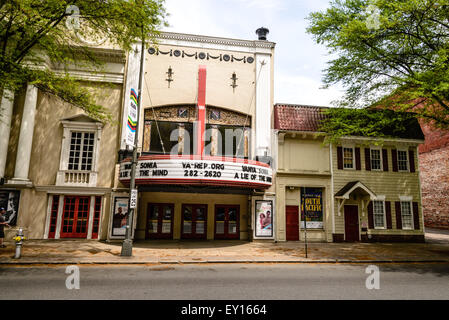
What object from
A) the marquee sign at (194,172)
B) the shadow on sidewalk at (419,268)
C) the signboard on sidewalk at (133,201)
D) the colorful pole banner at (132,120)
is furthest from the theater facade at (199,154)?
the shadow on sidewalk at (419,268)

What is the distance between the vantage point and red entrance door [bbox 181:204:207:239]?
17.9 meters

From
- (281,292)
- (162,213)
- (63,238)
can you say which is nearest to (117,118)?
(162,213)

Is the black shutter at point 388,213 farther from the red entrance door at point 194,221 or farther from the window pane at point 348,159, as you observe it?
the red entrance door at point 194,221

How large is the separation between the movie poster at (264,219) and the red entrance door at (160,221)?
566 centimetres

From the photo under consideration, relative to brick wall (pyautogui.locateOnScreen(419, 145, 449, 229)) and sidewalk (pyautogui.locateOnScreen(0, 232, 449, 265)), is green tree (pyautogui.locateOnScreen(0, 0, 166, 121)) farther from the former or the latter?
brick wall (pyautogui.locateOnScreen(419, 145, 449, 229))

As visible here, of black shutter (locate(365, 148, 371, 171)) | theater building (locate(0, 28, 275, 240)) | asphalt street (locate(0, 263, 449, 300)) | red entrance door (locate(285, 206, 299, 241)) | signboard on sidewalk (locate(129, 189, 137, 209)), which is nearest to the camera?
asphalt street (locate(0, 263, 449, 300))

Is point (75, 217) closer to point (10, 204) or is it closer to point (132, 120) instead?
point (10, 204)

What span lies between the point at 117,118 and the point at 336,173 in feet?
50.1

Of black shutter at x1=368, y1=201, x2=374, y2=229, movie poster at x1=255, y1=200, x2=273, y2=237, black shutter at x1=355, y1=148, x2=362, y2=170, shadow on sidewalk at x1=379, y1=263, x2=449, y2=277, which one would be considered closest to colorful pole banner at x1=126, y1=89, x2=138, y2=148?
movie poster at x1=255, y1=200, x2=273, y2=237

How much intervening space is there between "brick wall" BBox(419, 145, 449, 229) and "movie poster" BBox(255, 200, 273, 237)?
17928 mm

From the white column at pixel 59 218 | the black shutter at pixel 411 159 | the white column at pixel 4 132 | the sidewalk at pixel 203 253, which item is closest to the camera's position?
the sidewalk at pixel 203 253

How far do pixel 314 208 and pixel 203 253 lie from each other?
915cm

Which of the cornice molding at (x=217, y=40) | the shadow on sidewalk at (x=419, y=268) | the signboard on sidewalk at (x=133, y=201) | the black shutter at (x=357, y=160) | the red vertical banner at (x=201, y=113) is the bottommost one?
the shadow on sidewalk at (x=419, y=268)

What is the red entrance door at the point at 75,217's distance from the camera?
16.4m
